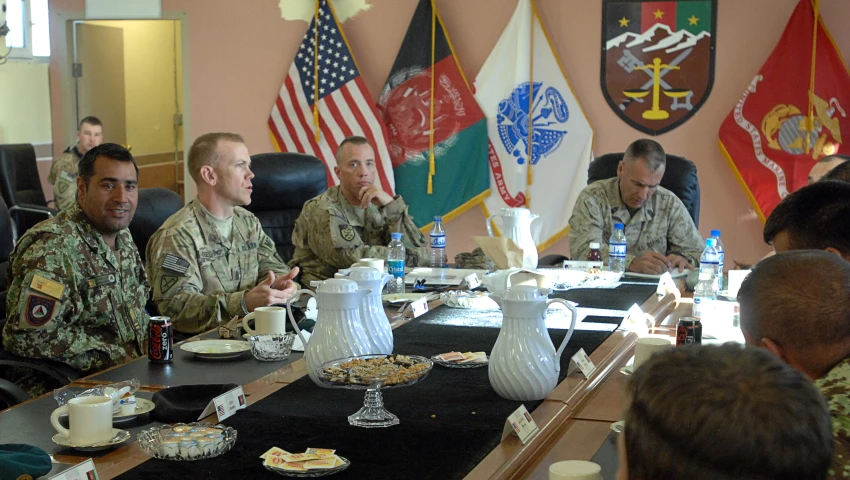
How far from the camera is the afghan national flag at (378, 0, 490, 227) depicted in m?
5.96

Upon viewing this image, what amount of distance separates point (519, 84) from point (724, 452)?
5196 mm

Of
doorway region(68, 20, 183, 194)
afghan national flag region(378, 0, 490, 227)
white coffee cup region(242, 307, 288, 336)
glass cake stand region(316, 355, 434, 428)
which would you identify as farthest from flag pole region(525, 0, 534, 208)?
glass cake stand region(316, 355, 434, 428)

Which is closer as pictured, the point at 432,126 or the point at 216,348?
the point at 216,348

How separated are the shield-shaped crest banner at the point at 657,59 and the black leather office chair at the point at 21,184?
3.93m

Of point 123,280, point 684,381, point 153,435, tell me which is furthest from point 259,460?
point 123,280

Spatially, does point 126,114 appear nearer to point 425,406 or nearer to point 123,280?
point 123,280

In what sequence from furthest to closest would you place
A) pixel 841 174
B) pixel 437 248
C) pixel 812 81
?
pixel 812 81 < pixel 437 248 < pixel 841 174

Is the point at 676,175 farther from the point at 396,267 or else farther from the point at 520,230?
the point at 396,267

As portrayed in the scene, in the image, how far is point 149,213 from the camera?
12.1 feet

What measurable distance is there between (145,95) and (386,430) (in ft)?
24.1

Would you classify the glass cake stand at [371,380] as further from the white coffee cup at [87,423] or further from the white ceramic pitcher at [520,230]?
the white ceramic pitcher at [520,230]

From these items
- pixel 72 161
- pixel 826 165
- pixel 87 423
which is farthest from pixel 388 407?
pixel 72 161

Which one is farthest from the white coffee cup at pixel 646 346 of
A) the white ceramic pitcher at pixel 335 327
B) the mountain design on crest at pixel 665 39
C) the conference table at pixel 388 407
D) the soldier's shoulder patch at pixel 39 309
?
the mountain design on crest at pixel 665 39

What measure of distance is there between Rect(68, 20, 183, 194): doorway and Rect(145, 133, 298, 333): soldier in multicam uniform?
459 cm
